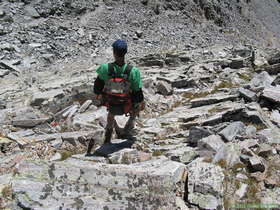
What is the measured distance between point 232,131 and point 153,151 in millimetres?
1830

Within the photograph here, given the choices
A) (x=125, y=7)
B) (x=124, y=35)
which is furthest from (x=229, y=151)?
(x=125, y=7)

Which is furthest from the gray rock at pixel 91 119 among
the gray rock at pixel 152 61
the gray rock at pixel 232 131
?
the gray rock at pixel 152 61

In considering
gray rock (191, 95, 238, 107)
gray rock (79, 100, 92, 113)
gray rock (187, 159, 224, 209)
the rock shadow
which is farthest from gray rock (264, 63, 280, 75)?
gray rock (187, 159, 224, 209)

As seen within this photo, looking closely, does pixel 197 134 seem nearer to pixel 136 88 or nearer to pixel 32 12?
pixel 136 88

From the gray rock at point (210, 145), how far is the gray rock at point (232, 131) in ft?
0.71

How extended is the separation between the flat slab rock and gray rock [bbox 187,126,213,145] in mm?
2440

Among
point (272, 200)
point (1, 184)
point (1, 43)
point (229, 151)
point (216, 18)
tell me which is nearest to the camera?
point (272, 200)

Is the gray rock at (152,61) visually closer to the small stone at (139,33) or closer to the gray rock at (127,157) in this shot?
the small stone at (139,33)

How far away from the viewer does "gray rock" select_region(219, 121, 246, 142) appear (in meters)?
7.01

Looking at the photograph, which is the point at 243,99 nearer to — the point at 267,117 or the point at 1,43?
the point at 267,117

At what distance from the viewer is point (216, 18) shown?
39156mm

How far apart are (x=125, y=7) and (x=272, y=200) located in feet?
100

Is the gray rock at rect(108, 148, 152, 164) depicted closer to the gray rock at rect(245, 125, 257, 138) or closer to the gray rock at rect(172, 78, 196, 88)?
the gray rock at rect(245, 125, 257, 138)

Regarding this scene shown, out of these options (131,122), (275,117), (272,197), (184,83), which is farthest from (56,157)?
(184,83)
